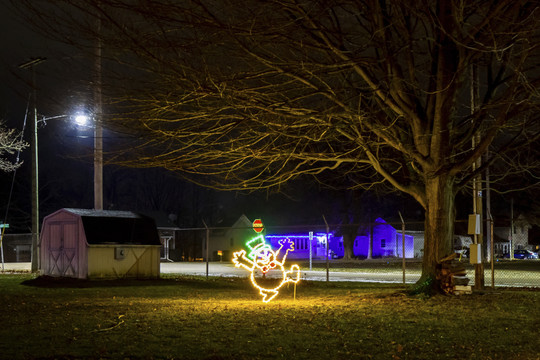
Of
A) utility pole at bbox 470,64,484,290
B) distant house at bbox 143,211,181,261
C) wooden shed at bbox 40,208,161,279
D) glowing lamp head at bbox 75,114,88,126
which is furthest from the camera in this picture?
distant house at bbox 143,211,181,261

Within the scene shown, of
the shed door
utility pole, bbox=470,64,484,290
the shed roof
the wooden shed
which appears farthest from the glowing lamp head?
→ utility pole, bbox=470,64,484,290

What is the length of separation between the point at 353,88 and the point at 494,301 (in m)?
5.66

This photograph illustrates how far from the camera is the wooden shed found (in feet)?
77.7

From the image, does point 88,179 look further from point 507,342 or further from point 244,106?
point 507,342

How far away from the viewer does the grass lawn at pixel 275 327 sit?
27.0 feet

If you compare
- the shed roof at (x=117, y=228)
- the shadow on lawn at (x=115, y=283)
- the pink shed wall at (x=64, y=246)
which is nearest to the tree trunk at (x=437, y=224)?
the shadow on lawn at (x=115, y=283)

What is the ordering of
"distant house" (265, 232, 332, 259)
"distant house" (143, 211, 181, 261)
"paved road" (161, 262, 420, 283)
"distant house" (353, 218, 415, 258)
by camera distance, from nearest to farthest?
1. "paved road" (161, 262, 420, 283)
2. "distant house" (143, 211, 181, 261)
3. "distant house" (265, 232, 332, 259)
4. "distant house" (353, 218, 415, 258)

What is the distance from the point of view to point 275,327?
33.3 ft

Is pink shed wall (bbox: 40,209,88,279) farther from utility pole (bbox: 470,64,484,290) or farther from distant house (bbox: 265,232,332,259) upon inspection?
distant house (bbox: 265,232,332,259)

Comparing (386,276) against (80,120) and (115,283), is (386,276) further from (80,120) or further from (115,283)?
(80,120)

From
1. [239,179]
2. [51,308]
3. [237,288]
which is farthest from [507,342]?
[237,288]

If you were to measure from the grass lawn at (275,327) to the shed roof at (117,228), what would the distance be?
302 inches

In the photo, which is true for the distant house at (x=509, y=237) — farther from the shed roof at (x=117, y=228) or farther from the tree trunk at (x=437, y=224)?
the tree trunk at (x=437, y=224)

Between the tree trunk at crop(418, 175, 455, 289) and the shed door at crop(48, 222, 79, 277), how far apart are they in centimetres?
1448
